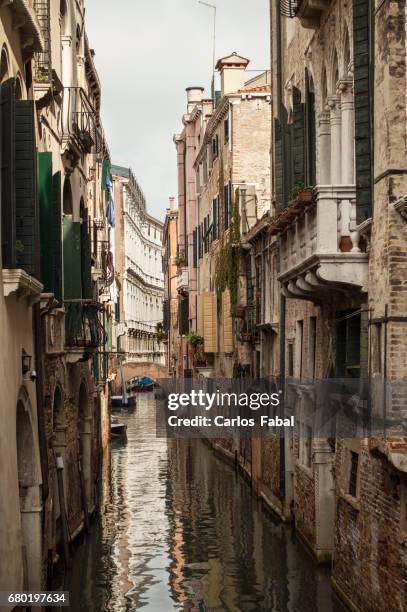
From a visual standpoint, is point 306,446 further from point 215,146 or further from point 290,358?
point 215,146

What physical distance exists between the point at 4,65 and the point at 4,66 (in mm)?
12

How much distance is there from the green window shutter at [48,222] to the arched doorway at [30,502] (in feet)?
7.23

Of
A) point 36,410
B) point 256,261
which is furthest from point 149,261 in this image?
point 36,410

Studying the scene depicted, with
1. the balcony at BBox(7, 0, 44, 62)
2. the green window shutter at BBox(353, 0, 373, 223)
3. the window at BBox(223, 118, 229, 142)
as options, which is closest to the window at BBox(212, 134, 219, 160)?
the window at BBox(223, 118, 229, 142)

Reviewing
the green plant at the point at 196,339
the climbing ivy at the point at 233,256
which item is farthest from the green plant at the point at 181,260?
the climbing ivy at the point at 233,256

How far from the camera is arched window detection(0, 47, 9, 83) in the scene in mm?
11984

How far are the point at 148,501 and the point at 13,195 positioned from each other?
48.8 feet

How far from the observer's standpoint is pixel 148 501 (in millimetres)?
25172

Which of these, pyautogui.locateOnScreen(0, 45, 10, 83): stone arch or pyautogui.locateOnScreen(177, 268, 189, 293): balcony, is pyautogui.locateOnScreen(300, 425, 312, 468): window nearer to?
pyautogui.locateOnScreen(0, 45, 10, 83): stone arch

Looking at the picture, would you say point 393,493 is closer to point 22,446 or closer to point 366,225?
point 366,225

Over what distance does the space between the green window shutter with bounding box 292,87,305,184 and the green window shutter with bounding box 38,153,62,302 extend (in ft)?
13.9

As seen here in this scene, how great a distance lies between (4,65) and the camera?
1219 cm

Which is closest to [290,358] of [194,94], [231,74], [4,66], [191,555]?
[191,555]

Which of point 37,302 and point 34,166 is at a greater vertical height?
point 34,166
